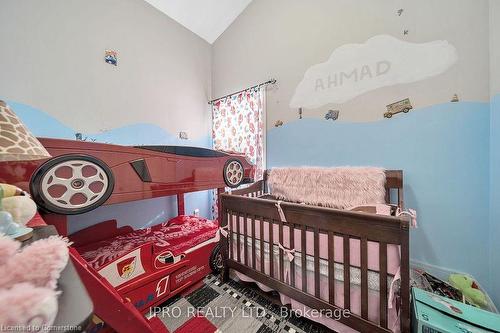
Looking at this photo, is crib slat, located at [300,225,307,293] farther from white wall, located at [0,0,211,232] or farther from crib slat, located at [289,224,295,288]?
white wall, located at [0,0,211,232]

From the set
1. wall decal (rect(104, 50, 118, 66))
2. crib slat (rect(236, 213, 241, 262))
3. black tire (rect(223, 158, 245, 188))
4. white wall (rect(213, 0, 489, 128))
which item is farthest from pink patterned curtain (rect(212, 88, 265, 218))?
wall decal (rect(104, 50, 118, 66))

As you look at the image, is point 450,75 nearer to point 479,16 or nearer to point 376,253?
point 479,16

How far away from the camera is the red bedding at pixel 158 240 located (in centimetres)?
129

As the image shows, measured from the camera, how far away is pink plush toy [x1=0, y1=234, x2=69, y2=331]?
24cm

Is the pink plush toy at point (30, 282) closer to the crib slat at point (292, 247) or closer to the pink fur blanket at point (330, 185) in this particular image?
the crib slat at point (292, 247)

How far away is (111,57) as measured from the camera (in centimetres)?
181

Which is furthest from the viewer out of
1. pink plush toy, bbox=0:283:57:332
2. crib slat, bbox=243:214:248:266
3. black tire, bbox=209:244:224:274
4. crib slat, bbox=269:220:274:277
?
black tire, bbox=209:244:224:274

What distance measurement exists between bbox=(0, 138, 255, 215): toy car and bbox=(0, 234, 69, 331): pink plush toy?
734mm

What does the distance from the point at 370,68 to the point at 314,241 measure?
152 centimetres

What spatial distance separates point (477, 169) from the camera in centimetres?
125

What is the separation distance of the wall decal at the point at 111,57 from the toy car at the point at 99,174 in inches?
49.2

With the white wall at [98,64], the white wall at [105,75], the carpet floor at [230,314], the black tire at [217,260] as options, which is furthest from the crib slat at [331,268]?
the white wall at [98,64]

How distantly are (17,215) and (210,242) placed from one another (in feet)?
3.94

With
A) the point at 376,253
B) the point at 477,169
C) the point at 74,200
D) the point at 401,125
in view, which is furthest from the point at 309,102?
the point at 74,200
